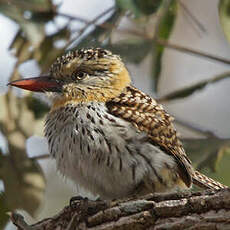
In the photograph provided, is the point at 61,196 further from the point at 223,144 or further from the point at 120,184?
the point at 120,184

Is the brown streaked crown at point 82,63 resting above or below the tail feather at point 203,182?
above

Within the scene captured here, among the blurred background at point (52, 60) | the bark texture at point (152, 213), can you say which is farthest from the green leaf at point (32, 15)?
the bark texture at point (152, 213)

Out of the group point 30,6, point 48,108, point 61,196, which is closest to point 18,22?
point 30,6

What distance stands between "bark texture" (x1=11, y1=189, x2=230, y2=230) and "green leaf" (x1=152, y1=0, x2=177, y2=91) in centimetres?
140

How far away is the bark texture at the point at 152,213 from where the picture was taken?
369 cm

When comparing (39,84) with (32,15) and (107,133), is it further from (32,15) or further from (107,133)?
(32,15)

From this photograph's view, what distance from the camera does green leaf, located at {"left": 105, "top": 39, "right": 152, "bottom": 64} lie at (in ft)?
17.0

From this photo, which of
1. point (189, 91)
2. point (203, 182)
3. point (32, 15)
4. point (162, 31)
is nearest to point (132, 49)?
point (162, 31)

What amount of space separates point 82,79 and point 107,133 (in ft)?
1.77

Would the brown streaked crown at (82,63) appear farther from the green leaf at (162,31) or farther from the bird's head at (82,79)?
the green leaf at (162,31)

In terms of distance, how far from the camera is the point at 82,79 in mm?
4578

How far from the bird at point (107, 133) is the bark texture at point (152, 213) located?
0.25 m

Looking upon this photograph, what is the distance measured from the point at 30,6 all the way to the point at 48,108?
25.5 inches

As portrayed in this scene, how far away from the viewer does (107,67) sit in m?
4.68
